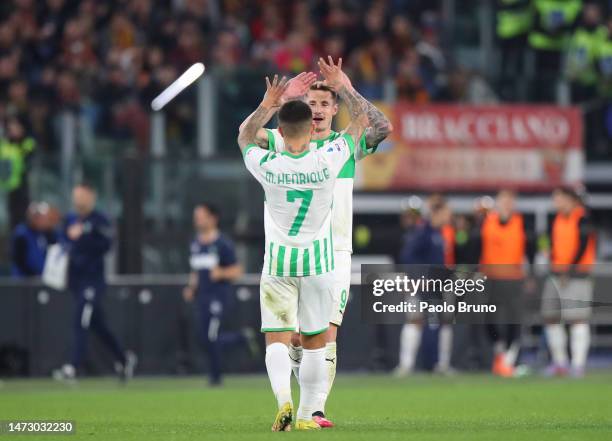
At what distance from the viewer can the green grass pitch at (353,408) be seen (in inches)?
418

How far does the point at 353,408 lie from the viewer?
1395 centimetres

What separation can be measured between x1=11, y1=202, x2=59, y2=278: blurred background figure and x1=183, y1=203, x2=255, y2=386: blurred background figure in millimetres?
2668

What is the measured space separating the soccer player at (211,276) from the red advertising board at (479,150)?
17.5 ft

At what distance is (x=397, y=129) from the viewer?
23.7 m

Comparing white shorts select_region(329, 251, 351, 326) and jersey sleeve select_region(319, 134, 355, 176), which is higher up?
jersey sleeve select_region(319, 134, 355, 176)

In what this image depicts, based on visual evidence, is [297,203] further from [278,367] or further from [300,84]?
[278,367]

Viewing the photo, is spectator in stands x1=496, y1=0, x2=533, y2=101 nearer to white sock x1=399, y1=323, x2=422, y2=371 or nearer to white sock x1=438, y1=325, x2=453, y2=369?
white sock x1=438, y1=325, x2=453, y2=369

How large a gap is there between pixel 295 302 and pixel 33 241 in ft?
34.7

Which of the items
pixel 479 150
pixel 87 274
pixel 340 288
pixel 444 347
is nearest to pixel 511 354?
pixel 444 347

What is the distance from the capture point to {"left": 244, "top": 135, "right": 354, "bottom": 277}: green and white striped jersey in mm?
10422

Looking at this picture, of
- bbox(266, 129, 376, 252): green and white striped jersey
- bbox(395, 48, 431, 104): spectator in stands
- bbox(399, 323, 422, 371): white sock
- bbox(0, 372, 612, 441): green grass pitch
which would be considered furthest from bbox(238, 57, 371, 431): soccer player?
bbox(395, 48, 431, 104): spectator in stands

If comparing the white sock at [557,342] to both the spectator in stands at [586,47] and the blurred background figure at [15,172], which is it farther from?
the blurred background figure at [15,172]

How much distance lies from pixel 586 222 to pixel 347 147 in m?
9.53

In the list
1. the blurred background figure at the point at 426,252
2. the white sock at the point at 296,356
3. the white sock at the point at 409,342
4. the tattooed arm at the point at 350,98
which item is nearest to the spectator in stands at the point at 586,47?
the blurred background figure at the point at 426,252
